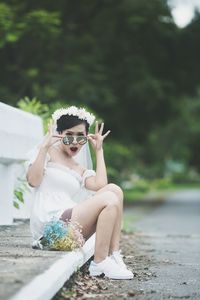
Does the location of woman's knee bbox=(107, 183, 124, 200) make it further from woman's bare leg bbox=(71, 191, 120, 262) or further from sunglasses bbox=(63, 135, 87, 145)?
sunglasses bbox=(63, 135, 87, 145)

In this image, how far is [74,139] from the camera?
7.77 metres

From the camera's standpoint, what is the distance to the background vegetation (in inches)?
972

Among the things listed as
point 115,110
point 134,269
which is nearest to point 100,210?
point 134,269

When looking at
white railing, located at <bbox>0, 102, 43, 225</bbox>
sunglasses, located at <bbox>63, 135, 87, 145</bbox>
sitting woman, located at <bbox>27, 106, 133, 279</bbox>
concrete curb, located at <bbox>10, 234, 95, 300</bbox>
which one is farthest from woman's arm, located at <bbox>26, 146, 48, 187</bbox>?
white railing, located at <bbox>0, 102, 43, 225</bbox>

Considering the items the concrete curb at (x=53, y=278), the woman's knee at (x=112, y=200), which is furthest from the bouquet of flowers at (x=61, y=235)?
the woman's knee at (x=112, y=200)

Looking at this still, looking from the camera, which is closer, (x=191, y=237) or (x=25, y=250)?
(x=25, y=250)

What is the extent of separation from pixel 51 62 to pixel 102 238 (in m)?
19.1

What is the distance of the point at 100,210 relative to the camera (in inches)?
292

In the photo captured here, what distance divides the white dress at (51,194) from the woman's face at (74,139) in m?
0.17

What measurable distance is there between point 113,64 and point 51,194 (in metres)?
21.4

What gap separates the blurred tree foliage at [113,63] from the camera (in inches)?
973

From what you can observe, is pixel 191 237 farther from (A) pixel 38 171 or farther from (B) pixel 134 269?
(A) pixel 38 171

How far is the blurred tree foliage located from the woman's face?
503 inches

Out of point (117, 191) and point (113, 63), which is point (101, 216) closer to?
point (117, 191)
